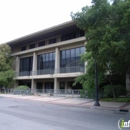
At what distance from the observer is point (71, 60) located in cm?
3131

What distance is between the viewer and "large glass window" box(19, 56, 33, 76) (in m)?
38.9

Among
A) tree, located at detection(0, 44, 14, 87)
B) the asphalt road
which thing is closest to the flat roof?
tree, located at detection(0, 44, 14, 87)

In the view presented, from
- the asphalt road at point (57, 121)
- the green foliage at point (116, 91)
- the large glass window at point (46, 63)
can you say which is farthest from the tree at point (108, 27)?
the large glass window at point (46, 63)

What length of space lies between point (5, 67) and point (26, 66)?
14.8 feet

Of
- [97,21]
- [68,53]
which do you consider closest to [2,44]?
[68,53]

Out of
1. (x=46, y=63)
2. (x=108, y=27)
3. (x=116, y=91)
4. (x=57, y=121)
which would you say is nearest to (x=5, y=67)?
(x=46, y=63)

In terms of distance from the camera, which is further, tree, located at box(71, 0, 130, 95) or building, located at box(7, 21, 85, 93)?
building, located at box(7, 21, 85, 93)

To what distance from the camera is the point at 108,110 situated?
45.2ft

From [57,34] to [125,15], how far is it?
921 inches

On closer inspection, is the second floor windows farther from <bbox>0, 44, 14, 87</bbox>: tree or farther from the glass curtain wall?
<bbox>0, 44, 14, 87</bbox>: tree

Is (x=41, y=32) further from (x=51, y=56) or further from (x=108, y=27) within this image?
(x=108, y=27)

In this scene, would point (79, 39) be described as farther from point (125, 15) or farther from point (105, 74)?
point (125, 15)

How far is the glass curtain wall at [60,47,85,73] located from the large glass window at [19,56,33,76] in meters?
9.39

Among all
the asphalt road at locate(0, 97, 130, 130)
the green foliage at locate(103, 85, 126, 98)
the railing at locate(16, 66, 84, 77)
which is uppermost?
the railing at locate(16, 66, 84, 77)
